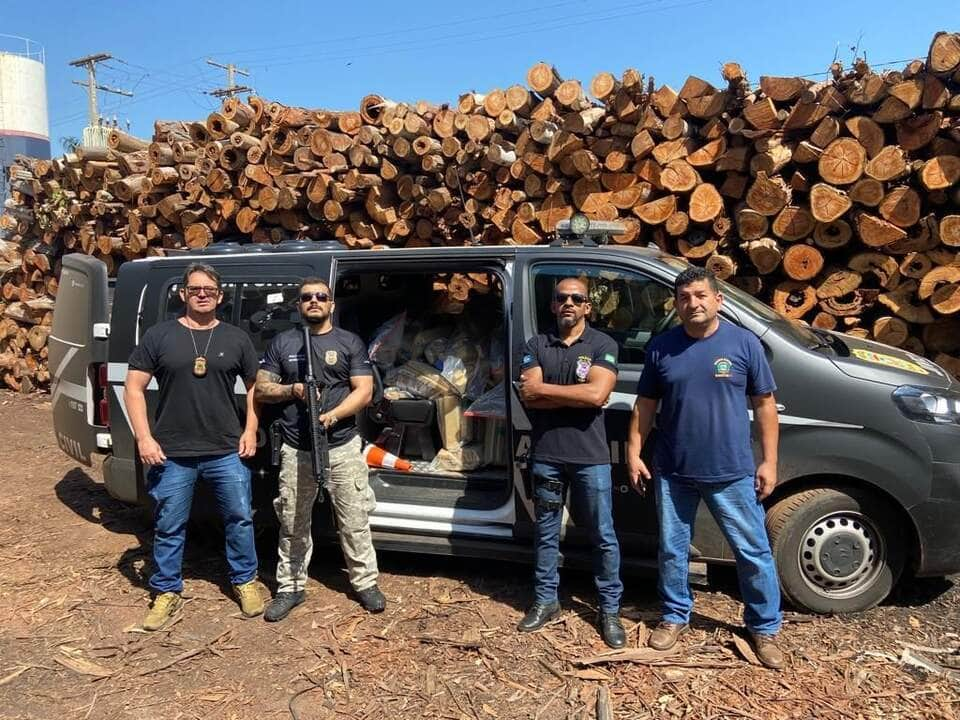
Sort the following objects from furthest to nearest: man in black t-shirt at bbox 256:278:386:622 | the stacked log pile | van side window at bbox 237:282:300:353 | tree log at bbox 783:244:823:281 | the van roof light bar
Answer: tree log at bbox 783:244:823:281 → the stacked log pile → van side window at bbox 237:282:300:353 → the van roof light bar → man in black t-shirt at bbox 256:278:386:622

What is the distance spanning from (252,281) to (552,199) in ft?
10.9

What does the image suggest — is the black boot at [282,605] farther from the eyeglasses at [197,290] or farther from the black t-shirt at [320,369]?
the eyeglasses at [197,290]

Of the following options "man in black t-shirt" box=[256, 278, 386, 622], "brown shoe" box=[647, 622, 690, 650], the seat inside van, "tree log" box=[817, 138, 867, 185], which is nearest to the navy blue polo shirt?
"brown shoe" box=[647, 622, 690, 650]

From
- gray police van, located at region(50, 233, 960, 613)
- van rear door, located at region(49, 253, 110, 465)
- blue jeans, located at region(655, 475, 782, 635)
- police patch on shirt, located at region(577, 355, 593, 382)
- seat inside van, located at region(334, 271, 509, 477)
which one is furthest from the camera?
van rear door, located at region(49, 253, 110, 465)

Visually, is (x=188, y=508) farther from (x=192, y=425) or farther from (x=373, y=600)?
(x=373, y=600)

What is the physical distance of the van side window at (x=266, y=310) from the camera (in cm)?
408

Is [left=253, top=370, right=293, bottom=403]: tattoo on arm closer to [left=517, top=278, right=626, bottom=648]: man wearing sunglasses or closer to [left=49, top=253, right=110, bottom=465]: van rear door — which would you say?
[left=517, top=278, right=626, bottom=648]: man wearing sunglasses

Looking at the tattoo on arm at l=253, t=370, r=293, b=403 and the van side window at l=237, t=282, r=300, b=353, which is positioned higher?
the van side window at l=237, t=282, r=300, b=353

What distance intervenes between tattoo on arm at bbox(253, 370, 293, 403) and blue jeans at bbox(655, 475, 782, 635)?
183 cm

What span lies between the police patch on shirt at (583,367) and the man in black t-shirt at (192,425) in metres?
1.69

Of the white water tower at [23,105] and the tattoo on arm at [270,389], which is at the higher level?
the white water tower at [23,105]

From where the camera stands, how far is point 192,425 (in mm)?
3529

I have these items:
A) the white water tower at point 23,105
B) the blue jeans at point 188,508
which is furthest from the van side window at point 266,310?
the white water tower at point 23,105

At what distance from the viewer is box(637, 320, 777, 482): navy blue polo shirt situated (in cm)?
296
